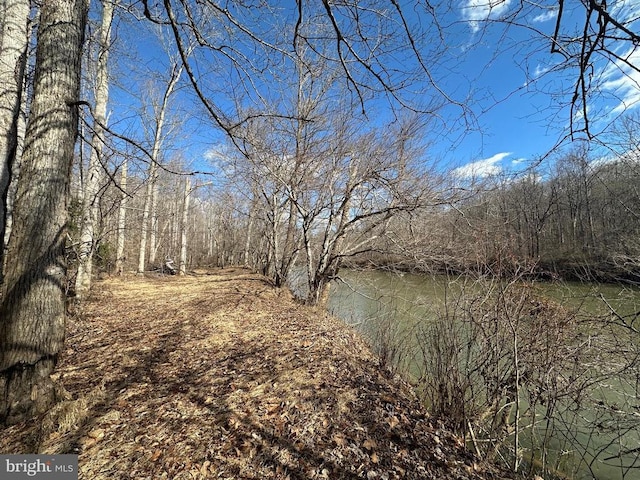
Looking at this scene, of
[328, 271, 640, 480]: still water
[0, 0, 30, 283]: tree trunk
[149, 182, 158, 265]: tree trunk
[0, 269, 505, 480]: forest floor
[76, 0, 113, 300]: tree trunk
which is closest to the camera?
[0, 269, 505, 480]: forest floor

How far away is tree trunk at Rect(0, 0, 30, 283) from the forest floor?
6.54 feet

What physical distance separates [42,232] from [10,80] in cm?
213

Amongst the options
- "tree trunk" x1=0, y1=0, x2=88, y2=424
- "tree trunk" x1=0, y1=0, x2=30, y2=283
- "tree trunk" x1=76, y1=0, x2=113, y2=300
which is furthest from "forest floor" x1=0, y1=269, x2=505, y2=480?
"tree trunk" x1=0, y1=0, x2=30, y2=283

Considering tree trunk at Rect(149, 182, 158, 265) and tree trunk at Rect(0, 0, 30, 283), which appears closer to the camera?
tree trunk at Rect(0, 0, 30, 283)

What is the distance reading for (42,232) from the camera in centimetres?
234

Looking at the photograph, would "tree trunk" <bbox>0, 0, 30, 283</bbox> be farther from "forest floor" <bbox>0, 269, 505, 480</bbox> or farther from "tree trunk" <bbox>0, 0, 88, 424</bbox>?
"forest floor" <bbox>0, 269, 505, 480</bbox>

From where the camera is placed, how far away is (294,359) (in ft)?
13.2

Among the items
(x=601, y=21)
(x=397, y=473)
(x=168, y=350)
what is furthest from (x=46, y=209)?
(x=601, y=21)

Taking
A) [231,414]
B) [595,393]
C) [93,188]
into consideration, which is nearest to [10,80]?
[93,188]

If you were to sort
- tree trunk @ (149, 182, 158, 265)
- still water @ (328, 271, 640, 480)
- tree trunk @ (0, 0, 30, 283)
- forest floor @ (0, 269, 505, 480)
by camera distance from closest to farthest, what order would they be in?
forest floor @ (0, 269, 505, 480), tree trunk @ (0, 0, 30, 283), still water @ (328, 271, 640, 480), tree trunk @ (149, 182, 158, 265)

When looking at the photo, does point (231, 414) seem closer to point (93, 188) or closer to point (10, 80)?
point (10, 80)

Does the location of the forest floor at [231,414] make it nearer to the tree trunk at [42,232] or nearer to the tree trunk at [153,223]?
the tree trunk at [42,232]

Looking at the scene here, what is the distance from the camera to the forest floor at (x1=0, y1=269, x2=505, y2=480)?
2.18 m

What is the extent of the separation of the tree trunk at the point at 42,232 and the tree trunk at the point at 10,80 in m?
1.05
